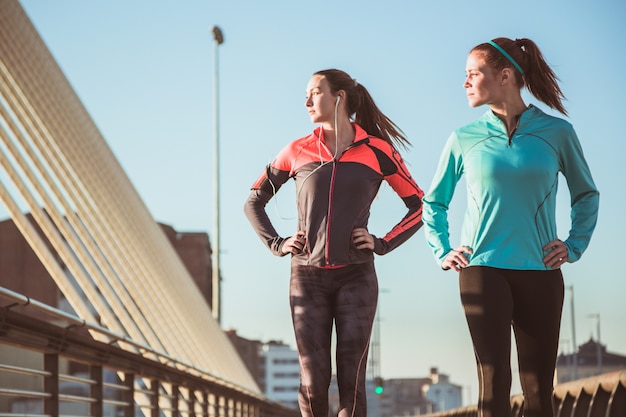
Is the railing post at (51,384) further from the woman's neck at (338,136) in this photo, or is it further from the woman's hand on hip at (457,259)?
the woman's hand on hip at (457,259)

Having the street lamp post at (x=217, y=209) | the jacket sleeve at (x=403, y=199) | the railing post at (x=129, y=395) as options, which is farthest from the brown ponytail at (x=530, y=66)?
the street lamp post at (x=217, y=209)

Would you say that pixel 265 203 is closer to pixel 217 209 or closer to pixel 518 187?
pixel 518 187

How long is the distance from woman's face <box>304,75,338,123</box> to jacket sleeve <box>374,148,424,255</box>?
0.42 meters

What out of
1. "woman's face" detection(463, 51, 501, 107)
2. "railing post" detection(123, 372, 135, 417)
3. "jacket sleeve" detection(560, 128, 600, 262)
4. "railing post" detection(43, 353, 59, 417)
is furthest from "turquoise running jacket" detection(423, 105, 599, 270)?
"railing post" detection(123, 372, 135, 417)

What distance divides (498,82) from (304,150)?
1487mm

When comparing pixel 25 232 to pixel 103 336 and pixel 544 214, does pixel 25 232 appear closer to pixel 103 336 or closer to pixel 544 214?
pixel 103 336

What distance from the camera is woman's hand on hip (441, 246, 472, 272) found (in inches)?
231

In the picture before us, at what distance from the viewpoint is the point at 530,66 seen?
6242mm

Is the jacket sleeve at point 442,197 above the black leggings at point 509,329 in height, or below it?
above

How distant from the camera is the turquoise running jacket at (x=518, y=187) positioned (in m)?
5.86

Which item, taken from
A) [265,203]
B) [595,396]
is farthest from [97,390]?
[595,396]

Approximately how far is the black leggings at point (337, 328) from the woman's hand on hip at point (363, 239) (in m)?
0.12

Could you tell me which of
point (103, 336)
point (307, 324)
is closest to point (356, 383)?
point (307, 324)

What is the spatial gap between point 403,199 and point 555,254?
5.82 feet
